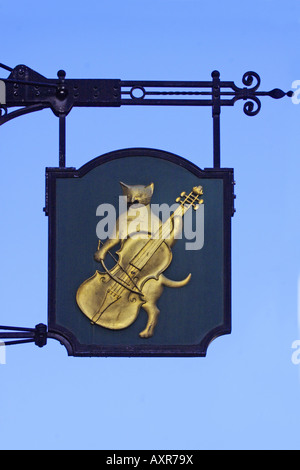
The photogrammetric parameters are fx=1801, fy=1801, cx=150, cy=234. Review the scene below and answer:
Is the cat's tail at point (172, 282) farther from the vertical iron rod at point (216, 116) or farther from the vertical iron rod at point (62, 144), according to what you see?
the vertical iron rod at point (62, 144)

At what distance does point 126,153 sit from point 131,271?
1164 millimetres

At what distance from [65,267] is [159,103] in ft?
6.35

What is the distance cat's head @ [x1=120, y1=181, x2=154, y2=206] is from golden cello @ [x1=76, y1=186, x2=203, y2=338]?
0.31 m

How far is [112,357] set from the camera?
1736cm

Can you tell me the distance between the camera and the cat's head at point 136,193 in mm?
17609

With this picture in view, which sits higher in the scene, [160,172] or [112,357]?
[160,172]

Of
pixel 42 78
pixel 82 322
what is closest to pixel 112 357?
pixel 82 322

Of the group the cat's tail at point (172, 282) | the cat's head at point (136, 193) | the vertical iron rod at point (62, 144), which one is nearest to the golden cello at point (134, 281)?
the cat's tail at point (172, 282)

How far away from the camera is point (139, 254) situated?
57.8ft

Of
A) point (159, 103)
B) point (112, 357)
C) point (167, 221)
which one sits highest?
point (159, 103)

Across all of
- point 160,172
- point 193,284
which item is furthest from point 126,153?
point 193,284

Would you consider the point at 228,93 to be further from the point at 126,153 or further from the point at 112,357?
the point at 112,357

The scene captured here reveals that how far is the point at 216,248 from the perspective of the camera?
17.6 m

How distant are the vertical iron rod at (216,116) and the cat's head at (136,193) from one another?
0.76 m
